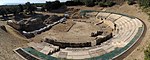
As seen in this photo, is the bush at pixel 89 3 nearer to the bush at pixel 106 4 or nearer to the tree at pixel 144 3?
the bush at pixel 106 4

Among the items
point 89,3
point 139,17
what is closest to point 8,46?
point 139,17

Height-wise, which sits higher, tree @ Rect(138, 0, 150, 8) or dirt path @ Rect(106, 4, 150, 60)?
tree @ Rect(138, 0, 150, 8)

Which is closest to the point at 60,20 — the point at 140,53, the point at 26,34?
the point at 26,34

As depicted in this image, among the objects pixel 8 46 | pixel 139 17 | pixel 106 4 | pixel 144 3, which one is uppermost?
pixel 8 46

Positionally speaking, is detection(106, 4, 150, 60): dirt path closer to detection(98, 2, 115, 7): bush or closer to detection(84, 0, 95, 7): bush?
detection(98, 2, 115, 7): bush

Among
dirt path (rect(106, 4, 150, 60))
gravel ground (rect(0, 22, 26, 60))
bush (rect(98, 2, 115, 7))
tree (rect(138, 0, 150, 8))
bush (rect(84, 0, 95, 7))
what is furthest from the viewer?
bush (rect(84, 0, 95, 7))

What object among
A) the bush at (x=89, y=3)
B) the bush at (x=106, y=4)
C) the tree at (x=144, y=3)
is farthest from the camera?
the bush at (x=89, y=3)

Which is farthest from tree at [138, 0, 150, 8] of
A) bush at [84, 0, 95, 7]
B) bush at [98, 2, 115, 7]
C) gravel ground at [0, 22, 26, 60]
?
gravel ground at [0, 22, 26, 60]

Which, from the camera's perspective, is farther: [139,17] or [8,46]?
[139,17]

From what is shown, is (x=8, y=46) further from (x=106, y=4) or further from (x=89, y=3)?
(x=89, y=3)

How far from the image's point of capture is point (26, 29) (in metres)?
35.4

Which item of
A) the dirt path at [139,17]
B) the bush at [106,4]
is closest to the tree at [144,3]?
the dirt path at [139,17]

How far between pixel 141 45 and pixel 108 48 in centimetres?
325

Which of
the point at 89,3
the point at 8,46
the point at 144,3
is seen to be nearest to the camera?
the point at 8,46
